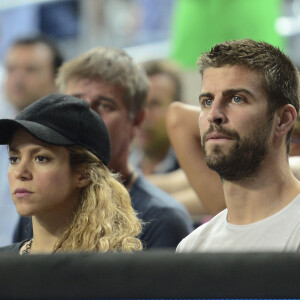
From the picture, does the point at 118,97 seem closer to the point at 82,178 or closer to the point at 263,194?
the point at 82,178

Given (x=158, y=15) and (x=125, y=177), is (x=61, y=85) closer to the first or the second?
(x=125, y=177)

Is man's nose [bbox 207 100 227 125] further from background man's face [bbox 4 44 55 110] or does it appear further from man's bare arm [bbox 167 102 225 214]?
background man's face [bbox 4 44 55 110]

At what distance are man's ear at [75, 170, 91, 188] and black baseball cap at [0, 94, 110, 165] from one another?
2.0 inches

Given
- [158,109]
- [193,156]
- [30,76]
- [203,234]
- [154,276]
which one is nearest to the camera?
[154,276]

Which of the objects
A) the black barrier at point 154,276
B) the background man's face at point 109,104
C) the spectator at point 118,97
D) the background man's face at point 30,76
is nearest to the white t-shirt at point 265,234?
the black barrier at point 154,276

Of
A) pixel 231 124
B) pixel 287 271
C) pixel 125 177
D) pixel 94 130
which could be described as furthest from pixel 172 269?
pixel 125 177

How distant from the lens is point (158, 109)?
9.80 ft

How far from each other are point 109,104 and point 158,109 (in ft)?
3.06

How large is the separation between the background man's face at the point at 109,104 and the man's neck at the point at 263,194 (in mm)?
816

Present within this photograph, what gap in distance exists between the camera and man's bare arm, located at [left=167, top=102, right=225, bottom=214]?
5.84 feet

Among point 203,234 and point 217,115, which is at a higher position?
point 217,115

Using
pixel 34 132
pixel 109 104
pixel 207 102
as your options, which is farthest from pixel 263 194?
pixel 109 104

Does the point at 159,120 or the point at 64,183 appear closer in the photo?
the point at 64,183

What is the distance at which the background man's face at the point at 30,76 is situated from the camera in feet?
10.0
